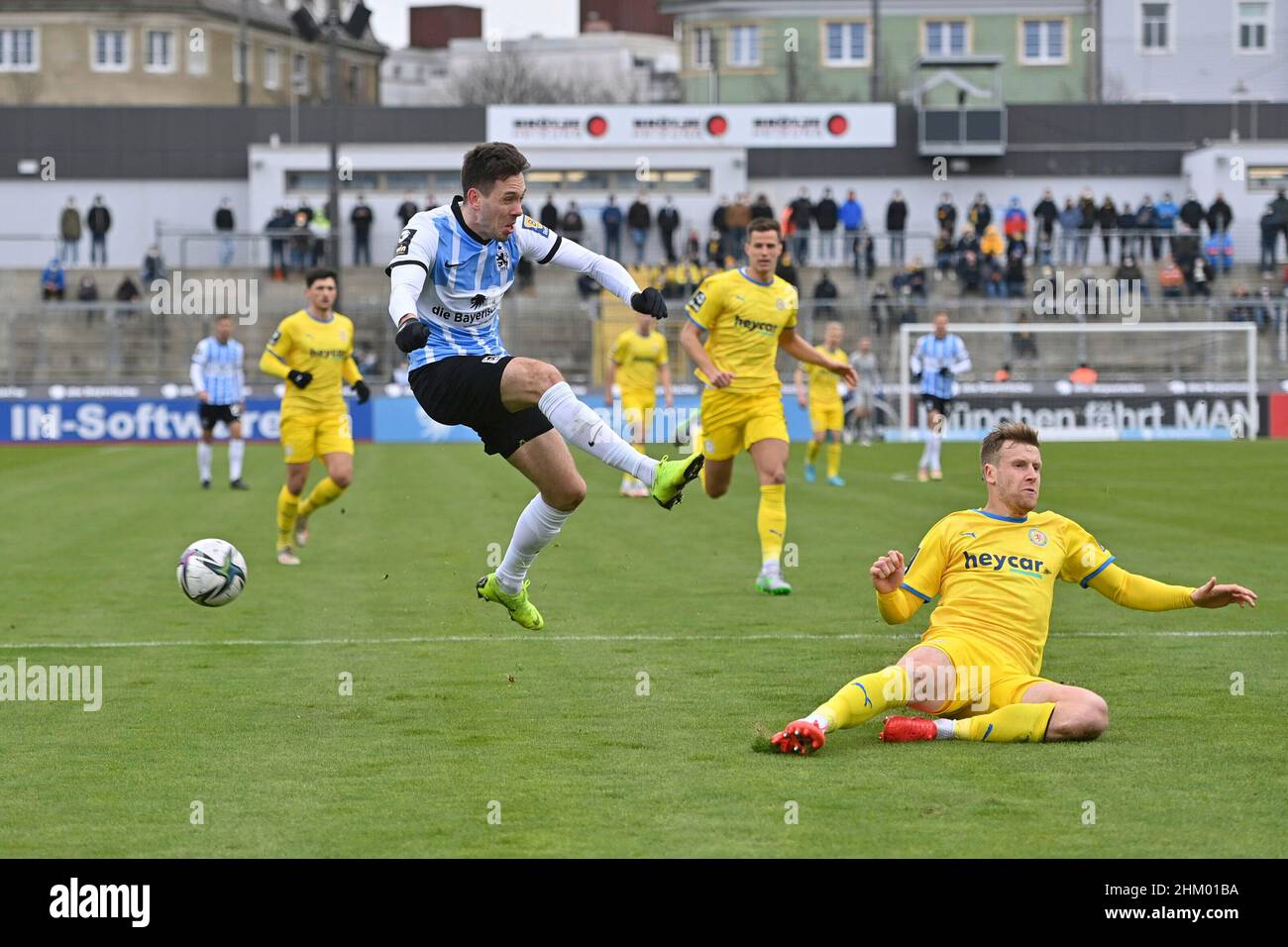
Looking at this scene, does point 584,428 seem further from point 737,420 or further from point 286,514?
point 286,514

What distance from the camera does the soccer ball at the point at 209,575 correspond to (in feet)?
32.4

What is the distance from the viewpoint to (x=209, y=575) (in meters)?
9.91

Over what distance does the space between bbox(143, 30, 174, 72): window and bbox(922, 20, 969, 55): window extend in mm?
31274

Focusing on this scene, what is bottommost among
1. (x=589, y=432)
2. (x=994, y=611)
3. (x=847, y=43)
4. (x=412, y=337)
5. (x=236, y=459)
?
(x=994, y=611)

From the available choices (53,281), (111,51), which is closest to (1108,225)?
(53,281)

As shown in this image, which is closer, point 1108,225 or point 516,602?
point 516,602

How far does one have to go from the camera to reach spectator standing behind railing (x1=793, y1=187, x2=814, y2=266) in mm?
45469

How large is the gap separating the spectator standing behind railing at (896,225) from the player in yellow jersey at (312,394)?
108 feet

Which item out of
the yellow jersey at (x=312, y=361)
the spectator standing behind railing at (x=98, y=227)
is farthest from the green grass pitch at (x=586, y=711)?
the spectator standing behind railing at (x=98, y=227)

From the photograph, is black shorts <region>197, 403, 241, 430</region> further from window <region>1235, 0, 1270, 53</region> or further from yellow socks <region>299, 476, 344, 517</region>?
window <region>1235, 0, 1270, 53</region>

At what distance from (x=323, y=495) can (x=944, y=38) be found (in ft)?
217

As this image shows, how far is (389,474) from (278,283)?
19.8 meters
